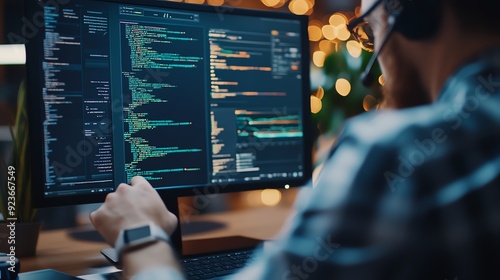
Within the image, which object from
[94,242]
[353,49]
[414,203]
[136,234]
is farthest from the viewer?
[353,49]

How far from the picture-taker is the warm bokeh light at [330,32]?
Result: 3.64 m

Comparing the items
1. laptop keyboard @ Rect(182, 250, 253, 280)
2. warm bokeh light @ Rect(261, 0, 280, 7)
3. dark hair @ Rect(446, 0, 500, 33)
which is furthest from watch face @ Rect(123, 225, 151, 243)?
warm bokeh light @ Rect(261, 0, 280, 7)

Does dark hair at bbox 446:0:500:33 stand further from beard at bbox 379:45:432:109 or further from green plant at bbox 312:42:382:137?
green plant at bbox 312:42:382:137

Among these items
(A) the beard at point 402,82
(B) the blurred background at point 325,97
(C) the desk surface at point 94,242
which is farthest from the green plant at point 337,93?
(A) the beard at point 402,82

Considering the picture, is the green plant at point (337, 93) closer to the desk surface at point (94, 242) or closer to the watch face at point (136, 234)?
the desk surface at point (94, 242)

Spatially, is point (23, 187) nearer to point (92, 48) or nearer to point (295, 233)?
point (92, 48)

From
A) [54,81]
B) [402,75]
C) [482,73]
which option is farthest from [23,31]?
[482,73]

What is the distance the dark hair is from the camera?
596 mm

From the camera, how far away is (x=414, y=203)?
1.67 feet

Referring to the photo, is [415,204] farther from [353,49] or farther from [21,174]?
[353,49]

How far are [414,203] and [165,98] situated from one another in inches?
27.7

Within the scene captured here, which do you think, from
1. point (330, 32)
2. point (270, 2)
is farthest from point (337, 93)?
point (270, 2)

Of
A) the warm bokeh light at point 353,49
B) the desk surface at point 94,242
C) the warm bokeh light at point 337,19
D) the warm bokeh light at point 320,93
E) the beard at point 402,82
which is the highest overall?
the warm bokeh light at point 337,19

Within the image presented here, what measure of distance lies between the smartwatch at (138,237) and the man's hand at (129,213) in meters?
0.03
